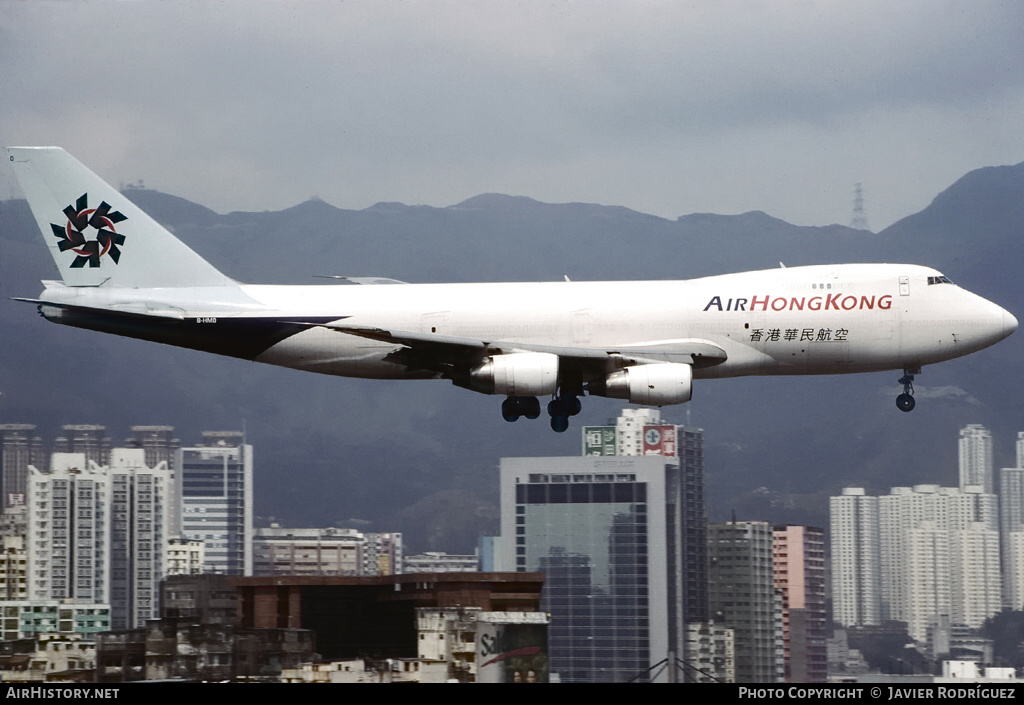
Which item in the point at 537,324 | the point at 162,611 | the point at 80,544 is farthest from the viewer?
the point at 80,544

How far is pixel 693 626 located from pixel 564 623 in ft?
57.9

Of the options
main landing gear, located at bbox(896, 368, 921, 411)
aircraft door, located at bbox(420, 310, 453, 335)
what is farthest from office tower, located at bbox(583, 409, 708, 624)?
aircraft door, located at bbox(420, 310, 453, 335)

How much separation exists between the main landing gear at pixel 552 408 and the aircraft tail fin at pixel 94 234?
44.7ft

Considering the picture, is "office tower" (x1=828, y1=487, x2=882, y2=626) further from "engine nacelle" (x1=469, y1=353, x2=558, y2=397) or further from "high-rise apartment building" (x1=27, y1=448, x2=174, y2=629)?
"engine nacelle" (x1=469, y1=353, x2=558, y2=397)

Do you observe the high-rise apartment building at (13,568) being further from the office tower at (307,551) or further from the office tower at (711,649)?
the office tower at (711,649)

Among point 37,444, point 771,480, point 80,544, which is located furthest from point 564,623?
point 37,444

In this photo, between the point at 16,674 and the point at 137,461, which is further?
the point at 137,461

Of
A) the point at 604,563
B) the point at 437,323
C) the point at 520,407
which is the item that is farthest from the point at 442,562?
the point at 437,323

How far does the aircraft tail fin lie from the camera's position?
57562mm

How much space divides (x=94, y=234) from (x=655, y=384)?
A: 25945 millimetres

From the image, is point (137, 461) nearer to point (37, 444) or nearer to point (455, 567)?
point (37, 444)

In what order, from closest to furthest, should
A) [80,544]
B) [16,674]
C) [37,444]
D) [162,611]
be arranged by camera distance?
[16,674]
[162,611]
[80,544]
[37,444]

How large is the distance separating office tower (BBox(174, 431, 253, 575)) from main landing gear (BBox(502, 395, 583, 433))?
338 ft

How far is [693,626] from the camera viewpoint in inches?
6531
